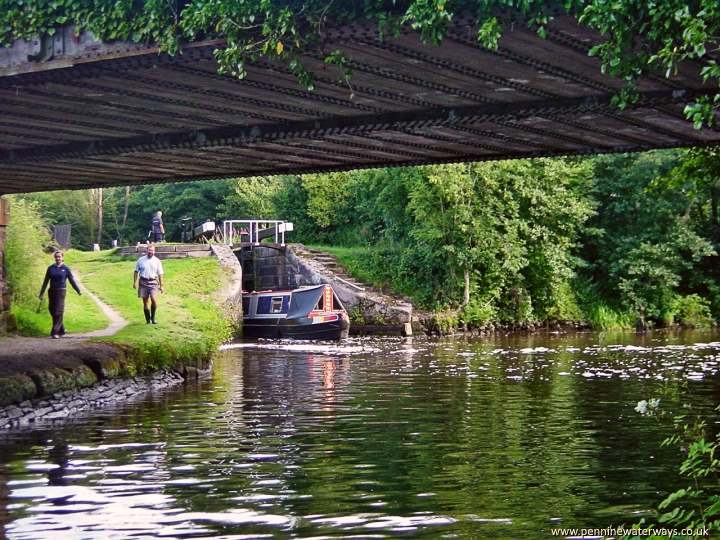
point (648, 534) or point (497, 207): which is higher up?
point (497, 207)

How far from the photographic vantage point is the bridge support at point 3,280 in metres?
23.1

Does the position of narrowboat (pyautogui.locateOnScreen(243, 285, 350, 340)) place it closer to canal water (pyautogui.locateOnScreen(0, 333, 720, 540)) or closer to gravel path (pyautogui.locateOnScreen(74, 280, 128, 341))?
gravel path (pyautogui.locateOnScreen(74, 280, 128, 341))

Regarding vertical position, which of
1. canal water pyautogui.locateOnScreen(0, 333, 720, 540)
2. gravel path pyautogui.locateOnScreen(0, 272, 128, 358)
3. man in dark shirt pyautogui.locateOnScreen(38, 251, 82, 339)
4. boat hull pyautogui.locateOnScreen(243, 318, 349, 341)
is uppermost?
man in dark shirt pyautogui.locateOnScreen(38, 251, 82, 339)

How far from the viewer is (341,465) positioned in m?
11.9

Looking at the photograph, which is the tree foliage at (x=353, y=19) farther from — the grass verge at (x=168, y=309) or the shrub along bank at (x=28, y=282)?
the shrub along bank at (x=28, y=282)

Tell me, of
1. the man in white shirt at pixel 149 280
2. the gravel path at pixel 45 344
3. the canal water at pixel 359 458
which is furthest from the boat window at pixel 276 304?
the canal water at pixel 359 458

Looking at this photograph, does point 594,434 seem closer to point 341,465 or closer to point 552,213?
point 341,465

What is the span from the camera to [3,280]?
916 inches

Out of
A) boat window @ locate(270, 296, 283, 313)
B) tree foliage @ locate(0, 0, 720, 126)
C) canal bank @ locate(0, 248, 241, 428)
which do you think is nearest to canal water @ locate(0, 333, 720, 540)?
canal bank @ locate(0, 248, 241, 428)

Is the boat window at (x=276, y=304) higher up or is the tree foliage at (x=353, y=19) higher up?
the tree foliage at (x=353, y=19)

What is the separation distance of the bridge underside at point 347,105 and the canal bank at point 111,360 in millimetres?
3235

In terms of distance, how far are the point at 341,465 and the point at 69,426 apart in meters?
5.58

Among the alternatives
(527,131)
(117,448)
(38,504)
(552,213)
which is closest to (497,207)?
(552,213)

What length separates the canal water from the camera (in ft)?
30.3
